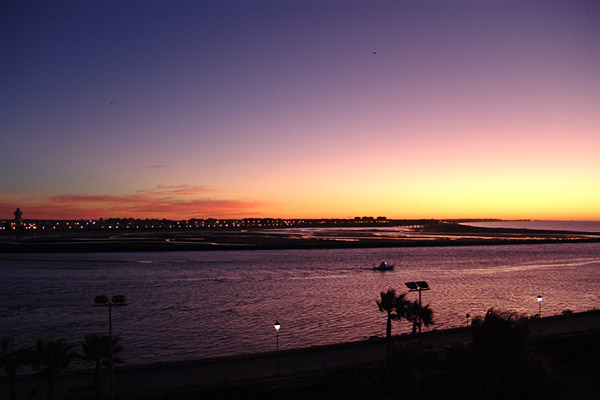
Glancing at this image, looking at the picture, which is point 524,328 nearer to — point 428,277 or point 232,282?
point 232,282

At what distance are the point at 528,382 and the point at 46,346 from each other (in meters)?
16.9

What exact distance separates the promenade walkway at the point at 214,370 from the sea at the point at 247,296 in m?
5.04

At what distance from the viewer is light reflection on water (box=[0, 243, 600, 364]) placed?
107 ft

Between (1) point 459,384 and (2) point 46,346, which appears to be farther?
(2) point 46,346

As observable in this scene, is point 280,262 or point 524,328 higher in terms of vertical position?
point 524,328

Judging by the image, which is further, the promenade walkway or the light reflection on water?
the light reflection on water

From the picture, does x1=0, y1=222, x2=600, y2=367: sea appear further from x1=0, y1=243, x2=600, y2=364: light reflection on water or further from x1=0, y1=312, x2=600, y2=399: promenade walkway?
x1=0, y1=312, x2=600, y2=399: promenade walkway

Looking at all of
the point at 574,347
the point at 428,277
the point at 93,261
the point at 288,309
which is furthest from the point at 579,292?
the point at 93,261

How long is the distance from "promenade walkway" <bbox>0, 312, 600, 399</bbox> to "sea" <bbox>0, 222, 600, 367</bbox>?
504cm

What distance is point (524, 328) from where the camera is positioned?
12.9 metres

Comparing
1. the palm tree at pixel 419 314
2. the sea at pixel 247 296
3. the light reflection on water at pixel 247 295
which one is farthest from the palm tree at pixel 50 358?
the palm tree at pixel 419 314

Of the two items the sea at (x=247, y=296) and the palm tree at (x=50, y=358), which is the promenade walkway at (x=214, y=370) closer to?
the palm tree at (x=50, y=358)

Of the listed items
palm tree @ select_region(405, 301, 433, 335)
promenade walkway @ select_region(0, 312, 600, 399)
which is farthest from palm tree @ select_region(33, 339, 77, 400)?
palm tree @ select_region(405, 301, 433, 335)

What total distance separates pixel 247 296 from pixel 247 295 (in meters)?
0.60
